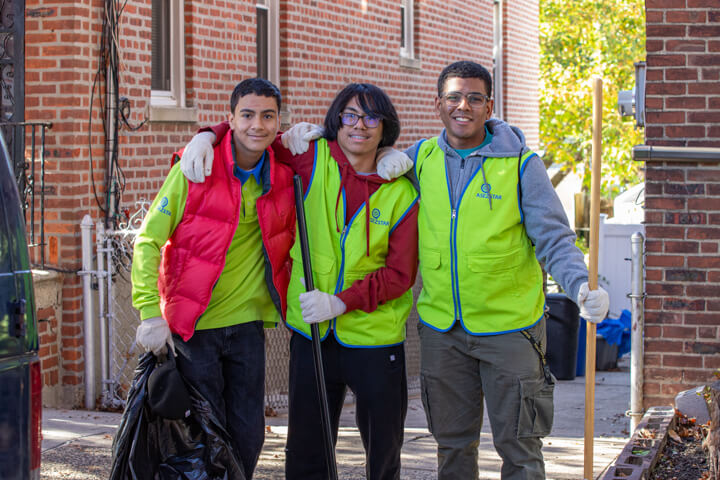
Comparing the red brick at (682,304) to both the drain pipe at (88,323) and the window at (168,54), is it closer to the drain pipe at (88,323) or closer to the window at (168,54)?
the drain pipe at (88,323)

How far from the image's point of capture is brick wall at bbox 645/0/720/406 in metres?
6.61

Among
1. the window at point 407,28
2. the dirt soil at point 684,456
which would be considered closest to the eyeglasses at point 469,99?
the dirt soil at point 684,456

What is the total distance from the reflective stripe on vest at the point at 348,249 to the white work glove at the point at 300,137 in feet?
0.35

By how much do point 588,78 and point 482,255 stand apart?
67.2 feet

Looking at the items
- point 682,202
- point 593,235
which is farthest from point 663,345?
point 593,235

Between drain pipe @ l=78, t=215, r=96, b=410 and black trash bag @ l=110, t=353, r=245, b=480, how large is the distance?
3.71 meters

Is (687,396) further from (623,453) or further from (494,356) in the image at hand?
(494,356)

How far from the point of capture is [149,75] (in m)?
8.45

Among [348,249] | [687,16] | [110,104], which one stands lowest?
[348,249]

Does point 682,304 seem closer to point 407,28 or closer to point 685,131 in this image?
point 685,131

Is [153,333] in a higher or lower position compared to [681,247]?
lower

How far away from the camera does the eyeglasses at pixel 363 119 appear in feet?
13.4

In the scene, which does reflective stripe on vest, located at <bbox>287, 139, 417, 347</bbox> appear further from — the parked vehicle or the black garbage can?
the black garbage can

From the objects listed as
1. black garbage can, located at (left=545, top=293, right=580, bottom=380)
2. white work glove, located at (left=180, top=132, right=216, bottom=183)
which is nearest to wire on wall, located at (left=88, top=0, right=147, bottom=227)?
white work glove, located at (left=180, top=132, right=216, bottom=183)
